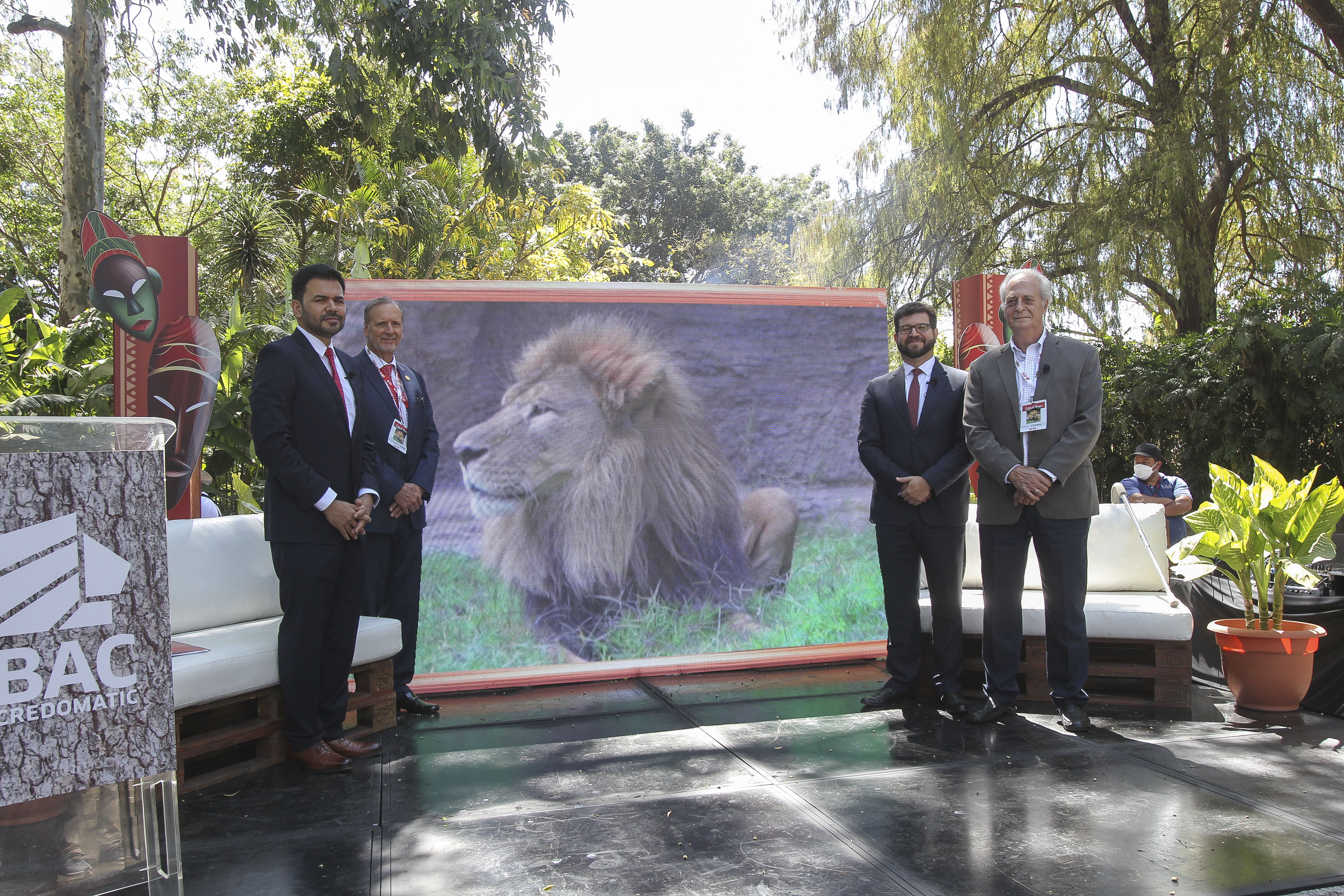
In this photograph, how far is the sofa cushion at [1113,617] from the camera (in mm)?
3830

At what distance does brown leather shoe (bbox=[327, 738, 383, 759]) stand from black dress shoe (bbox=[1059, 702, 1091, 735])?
104 inches

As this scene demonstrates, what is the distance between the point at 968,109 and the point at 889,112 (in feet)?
4.13

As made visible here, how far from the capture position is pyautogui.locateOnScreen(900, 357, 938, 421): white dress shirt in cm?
400

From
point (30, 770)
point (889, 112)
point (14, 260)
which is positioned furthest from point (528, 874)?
point (14, 260)

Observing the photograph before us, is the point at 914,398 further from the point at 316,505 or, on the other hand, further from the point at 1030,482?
the point at 316,505

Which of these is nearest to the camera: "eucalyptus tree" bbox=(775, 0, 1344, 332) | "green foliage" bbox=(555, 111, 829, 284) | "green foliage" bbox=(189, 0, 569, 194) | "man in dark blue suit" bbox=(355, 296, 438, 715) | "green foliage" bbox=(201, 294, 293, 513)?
"man in dark blue suit" bbox=(355, 296, 438, 715)

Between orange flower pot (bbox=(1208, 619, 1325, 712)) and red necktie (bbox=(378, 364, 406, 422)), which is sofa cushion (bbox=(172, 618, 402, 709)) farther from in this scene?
orange flower pot (bbox=(1208, 619, 1325, 712))

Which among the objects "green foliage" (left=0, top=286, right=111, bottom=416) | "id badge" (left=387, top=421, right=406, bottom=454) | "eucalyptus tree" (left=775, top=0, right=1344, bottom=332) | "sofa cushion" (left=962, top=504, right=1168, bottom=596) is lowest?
"sofa cushion" (left=962, top=504, right=1168, bottom=596)

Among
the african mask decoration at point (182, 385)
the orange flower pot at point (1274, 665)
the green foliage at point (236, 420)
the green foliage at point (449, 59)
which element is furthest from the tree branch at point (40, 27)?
the orange flower pot at point (1274, 665)

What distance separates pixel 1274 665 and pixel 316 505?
383 cm

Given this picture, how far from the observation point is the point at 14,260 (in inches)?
607

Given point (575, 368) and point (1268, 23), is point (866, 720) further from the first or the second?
point (1268, 23)

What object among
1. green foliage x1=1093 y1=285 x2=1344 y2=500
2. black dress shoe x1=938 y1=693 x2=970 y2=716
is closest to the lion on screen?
black dress shoe x1=938 y1=693 x2=970 y2=716

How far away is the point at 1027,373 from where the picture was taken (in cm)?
372
